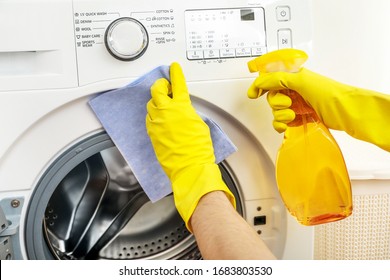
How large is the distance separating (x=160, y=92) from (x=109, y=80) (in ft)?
0.37

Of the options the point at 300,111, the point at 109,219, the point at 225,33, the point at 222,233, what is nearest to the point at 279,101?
the point at 300,111

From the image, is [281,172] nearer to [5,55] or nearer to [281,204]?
[281,204]

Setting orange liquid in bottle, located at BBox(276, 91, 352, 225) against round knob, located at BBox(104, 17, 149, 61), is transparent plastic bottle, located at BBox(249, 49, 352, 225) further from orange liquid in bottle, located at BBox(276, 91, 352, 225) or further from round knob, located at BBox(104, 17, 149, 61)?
round knob, located at BBox(104, 17, 149, 61)

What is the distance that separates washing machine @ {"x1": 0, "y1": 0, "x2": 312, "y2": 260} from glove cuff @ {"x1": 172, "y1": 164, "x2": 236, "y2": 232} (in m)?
0.12

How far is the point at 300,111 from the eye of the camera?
1.00 meters

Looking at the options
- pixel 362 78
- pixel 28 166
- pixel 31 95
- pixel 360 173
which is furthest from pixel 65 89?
pixel 362 78

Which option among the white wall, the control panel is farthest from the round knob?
the white wall

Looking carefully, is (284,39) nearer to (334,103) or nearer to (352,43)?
(334,103)

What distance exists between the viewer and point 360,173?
1.17 m

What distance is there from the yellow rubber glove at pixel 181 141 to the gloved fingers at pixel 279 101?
15 centimetres

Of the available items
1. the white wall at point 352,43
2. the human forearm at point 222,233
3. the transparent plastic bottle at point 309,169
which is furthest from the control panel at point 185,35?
the white wall at point 352,43

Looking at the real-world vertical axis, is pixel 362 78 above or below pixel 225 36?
below

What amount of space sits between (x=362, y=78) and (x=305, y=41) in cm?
52

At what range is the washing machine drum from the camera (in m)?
1.13
